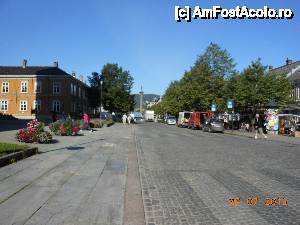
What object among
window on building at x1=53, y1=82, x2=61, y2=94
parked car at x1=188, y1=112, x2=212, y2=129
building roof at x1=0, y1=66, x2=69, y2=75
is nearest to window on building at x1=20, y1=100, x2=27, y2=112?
building roof at x1=0, y1=66, x2=69, y2=75

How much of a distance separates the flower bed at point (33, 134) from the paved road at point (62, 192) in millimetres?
4910

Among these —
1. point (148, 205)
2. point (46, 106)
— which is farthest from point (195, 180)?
point (46, 106)

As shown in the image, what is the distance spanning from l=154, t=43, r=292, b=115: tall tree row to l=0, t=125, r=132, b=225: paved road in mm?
34838

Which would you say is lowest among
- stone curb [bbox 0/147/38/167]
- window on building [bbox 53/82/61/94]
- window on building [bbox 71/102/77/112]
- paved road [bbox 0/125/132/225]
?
paved road [bbox 0/125/132/225]

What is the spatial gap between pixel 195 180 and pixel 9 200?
475 centimetres

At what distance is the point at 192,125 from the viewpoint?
188 feet

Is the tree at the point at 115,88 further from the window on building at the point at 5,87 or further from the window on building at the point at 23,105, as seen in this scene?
the window on building at the point at 5,87

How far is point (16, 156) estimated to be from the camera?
13.0m

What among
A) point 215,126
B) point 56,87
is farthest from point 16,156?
point 56,87

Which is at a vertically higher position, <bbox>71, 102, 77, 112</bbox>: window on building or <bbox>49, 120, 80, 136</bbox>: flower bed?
<bbox>71, 102, 77, 112</bbox>: window on building

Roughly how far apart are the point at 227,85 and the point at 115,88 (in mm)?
35006

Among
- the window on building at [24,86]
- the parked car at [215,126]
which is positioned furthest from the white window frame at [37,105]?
the parked car at [215,126]

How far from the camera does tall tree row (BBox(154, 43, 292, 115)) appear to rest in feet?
152

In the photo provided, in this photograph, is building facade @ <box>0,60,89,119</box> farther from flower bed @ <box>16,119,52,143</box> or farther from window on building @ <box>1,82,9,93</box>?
flower bed @ <box>16,119,52,143</box>
